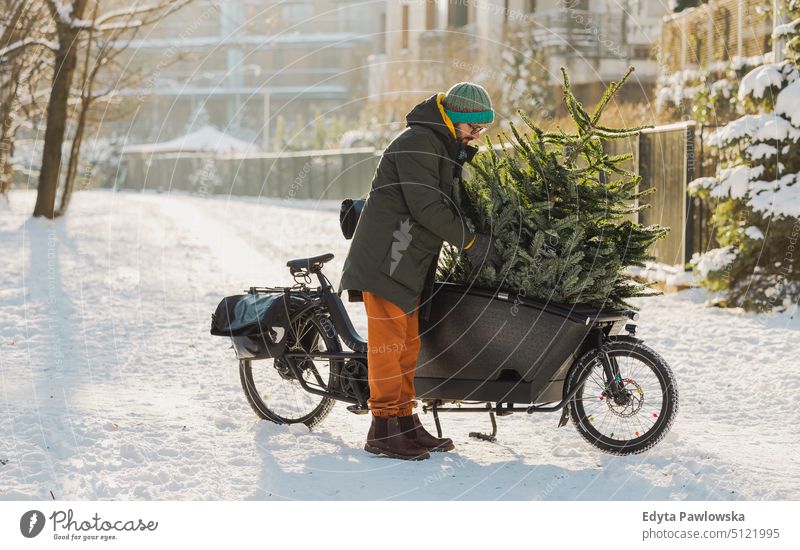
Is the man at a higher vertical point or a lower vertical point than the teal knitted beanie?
lower

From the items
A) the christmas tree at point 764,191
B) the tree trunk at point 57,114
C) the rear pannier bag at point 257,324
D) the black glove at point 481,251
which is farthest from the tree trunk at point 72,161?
the black glove at point 481,251

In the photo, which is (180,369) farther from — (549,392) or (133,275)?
(133,275)

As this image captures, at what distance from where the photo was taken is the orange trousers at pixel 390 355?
6035 mm

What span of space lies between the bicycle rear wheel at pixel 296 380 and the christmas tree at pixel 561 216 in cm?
102

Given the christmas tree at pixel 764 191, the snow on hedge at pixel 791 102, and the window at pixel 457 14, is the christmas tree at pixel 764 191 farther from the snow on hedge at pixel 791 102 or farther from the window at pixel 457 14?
the window at pixel 457 14

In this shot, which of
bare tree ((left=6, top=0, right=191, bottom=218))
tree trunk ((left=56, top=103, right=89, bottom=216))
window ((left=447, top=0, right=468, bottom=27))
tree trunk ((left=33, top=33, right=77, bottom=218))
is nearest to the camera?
bare tree ((left=6, top=0, right=191, bottom=218))

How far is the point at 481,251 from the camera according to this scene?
6004 millimetres

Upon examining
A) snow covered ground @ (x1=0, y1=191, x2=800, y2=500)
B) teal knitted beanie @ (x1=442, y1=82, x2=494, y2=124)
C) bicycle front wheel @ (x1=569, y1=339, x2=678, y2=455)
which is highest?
teal knitted beanie @ (x1=442, y1=82, x2=494, y2=124)

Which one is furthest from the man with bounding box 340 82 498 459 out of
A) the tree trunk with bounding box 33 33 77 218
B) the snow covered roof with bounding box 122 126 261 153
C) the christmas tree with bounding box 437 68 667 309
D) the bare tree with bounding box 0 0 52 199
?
the snow covered roof with bounding box 122 126 261 153

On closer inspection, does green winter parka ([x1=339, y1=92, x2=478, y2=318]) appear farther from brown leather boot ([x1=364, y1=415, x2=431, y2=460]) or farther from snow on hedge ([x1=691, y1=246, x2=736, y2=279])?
snow on hedge ([x1=691, y1=246, x2=736, y2=279])

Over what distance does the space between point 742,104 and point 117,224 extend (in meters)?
17.7

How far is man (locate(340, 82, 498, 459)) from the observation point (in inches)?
229

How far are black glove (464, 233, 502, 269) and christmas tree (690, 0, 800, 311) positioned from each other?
270 inches
